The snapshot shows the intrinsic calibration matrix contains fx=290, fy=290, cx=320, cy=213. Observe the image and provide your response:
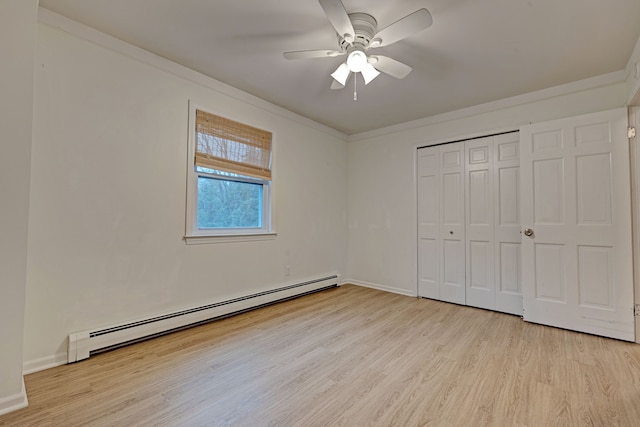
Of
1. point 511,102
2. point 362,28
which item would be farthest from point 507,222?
point 362,28

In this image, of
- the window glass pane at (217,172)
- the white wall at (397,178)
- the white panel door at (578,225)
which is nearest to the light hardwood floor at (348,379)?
the white panel door at (578,225)

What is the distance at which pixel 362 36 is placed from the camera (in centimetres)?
206

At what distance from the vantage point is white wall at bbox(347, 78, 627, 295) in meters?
3.20

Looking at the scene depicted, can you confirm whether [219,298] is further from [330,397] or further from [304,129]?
[304,129]

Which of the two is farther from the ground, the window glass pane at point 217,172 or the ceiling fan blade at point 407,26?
the ceiling fan blade at point 407,26

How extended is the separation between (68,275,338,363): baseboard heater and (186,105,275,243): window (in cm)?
68

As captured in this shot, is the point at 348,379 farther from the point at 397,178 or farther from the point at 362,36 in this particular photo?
the point at 397,178

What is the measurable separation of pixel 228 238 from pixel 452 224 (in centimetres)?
275

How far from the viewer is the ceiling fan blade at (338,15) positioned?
5.29ft

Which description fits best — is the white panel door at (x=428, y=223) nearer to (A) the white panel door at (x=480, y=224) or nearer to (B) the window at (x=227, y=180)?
(A) the white panel door at (x=480, y=224)

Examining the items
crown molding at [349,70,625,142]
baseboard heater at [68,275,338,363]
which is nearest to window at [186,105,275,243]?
baseboard heater at [68,275,338,363]

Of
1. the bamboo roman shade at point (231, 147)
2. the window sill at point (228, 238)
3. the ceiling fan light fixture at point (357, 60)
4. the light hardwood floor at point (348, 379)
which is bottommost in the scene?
the light hardwood floor at point (348, 379)

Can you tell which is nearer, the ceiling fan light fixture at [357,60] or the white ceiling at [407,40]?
the white ceiling at [407,40]

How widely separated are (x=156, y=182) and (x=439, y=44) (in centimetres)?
264
